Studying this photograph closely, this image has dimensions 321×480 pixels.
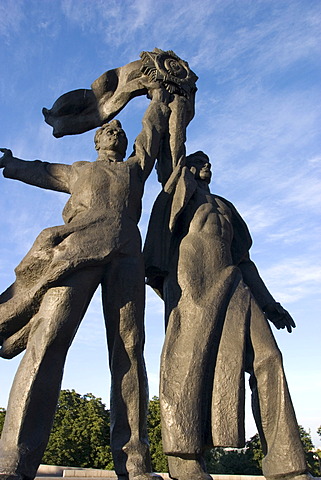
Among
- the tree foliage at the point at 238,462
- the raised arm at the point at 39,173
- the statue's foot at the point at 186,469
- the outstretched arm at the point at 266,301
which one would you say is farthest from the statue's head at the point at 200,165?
the tree foliage at the point at 238,462

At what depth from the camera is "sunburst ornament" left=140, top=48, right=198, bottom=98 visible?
272 inches

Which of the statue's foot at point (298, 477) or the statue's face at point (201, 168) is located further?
the statue's face at point (201, 168)

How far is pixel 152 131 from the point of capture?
6344 mm

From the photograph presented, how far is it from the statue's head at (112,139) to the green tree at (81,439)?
2171 cm

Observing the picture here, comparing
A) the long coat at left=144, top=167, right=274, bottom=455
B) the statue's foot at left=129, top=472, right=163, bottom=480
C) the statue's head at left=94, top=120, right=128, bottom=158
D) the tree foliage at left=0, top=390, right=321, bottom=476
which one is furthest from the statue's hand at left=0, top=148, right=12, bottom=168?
the tree foliage at left=0, top=390, right=321, bottom=476

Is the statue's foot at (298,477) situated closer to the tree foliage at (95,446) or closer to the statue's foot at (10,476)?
the statue's foot at (10,476)

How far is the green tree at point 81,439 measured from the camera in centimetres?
2547

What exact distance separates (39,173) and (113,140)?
2.94 feet

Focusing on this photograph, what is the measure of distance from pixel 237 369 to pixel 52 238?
209 centimetres

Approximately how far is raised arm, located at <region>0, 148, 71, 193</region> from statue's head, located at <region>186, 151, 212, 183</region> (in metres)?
1.50

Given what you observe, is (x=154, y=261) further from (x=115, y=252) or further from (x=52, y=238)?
(x=52, y=238)

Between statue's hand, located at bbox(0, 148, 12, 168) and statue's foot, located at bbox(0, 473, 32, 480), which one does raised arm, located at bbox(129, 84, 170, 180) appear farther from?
statue's foot, located at bbox(0, 473, 32, 480)

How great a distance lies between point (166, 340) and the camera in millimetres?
5266

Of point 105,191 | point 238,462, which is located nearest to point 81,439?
point 238,462
